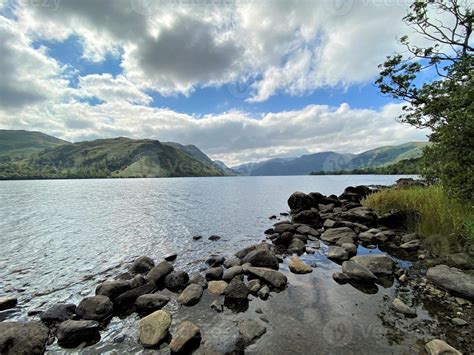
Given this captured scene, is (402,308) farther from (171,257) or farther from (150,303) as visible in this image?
(171,257)

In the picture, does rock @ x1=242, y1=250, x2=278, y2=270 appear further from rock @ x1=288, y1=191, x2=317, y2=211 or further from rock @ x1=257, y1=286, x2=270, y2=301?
rock @ x1=288, y1=191, x2=317, y2=211

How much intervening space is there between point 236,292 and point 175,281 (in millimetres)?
2865

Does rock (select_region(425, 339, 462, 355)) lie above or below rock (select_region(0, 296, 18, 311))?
above

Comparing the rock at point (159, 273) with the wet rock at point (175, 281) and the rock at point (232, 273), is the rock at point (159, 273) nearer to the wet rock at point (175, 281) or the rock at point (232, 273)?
the wet rock at point (175, 281)

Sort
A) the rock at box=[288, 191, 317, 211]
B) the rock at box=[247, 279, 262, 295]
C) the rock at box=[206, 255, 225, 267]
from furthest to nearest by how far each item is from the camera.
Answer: the rock at box=[288, 191, 317, 211], the rock at box=[206, 255, 225, 267], the rock at box=[247, 279, 262, 295]

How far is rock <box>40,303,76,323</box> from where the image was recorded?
24.3ft

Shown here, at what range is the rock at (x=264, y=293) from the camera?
8.39 m

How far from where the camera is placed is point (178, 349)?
18.9ft

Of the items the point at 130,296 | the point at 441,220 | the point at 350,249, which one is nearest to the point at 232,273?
the point at 130,296

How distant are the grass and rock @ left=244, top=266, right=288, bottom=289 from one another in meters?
7.17

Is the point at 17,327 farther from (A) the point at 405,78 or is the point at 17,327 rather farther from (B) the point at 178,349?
(A) the point at 405,78

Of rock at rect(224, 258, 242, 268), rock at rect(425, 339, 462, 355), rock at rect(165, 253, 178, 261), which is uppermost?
rock at rect(425, 339, 462, 355)

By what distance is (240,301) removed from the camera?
26.9 feet

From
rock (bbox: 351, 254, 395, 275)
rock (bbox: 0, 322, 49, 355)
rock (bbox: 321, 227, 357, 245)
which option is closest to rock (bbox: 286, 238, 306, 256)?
rock (bbox: 321, 227, 357, 245)
